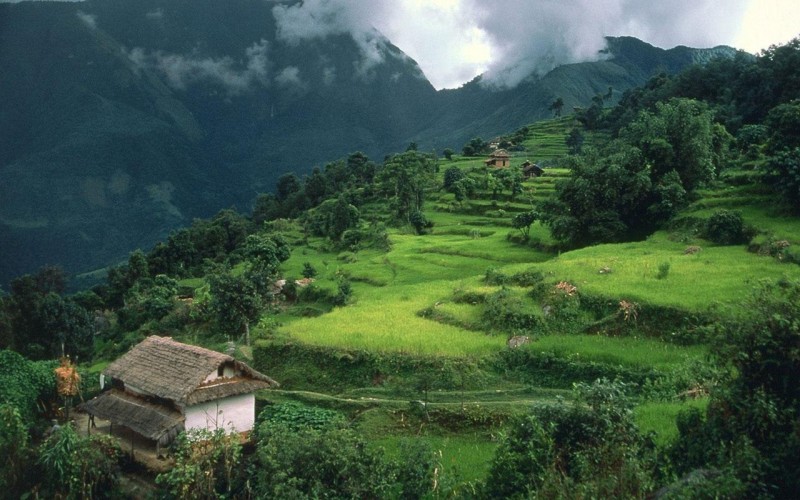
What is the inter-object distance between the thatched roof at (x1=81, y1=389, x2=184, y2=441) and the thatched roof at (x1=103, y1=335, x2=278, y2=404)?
42 cm

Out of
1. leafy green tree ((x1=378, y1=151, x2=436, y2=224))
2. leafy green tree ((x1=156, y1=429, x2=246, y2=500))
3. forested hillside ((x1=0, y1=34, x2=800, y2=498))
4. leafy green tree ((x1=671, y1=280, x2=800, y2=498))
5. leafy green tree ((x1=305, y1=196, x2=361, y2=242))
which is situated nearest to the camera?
leafy green tree ((x1=671, y1=280, x2=800, y2=498))

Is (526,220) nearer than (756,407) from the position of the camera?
No

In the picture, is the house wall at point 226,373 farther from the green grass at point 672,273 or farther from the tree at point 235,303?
the green grass at point 672,273

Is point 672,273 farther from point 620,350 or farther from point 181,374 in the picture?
point 181,374

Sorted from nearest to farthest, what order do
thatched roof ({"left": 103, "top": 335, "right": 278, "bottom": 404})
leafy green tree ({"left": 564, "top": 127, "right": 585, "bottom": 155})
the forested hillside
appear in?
the forested hillside → thatched roof ({"left": 103, "top": 335, "right": 278, "bottom": 404}) → leafy green tree ({"left": 564, "top": 127, "right": 585, "bottom": 155})

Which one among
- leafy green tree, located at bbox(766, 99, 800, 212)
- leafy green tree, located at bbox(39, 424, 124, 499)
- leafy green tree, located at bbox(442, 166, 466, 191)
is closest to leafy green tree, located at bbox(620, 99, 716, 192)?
leafy green tree, located at bbox(766, 99, 800, 212)

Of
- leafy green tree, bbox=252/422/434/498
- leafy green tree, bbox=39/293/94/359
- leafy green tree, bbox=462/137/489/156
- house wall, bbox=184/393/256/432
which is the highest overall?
leafy green tree, bbox=462/137/489/156

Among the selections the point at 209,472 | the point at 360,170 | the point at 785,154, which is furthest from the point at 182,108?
the point at 209,472

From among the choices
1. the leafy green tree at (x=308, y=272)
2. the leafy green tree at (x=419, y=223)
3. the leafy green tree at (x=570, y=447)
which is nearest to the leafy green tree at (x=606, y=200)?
the leafy green tree at (x=308, y=272)

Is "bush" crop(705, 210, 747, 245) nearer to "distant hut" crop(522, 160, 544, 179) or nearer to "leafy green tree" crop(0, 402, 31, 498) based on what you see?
"leafy green tree" crop(0, 402, 31, 498)

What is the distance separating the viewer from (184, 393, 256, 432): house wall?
16047 mm

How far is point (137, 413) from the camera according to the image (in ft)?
55.2

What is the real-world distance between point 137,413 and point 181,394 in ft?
6.55

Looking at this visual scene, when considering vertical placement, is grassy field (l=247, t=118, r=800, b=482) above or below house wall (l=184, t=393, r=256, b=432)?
above
